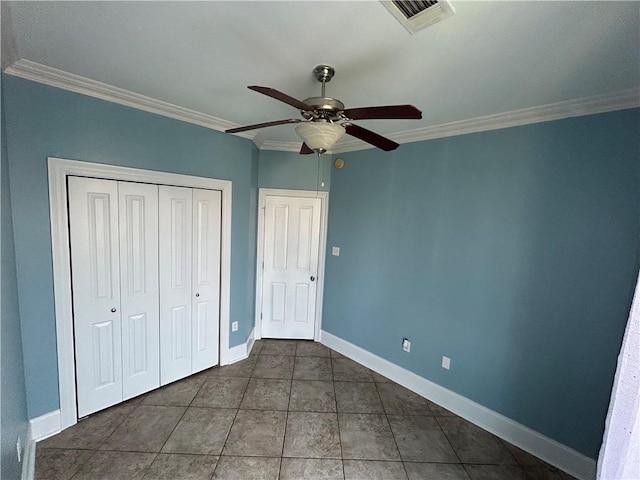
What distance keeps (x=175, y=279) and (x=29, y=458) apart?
4.66 feet

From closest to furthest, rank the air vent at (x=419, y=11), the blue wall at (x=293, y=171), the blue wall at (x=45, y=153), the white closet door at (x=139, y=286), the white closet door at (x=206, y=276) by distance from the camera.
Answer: the air vent at (x=419, y=11)
the blue wall at (x=45, y=153)
the white closet door at (x=139, y=286)
the white closet door at (x=206, y=276)
the blue wall at (x=293, y=171)

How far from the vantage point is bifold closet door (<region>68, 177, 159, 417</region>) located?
2.05m

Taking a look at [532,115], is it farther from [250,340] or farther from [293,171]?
[250,340]

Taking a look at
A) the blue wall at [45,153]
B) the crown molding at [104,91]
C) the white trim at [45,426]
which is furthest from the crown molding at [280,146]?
the white trim at [45,426]

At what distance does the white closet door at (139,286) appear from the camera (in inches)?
88.6

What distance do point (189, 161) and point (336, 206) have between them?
174cm

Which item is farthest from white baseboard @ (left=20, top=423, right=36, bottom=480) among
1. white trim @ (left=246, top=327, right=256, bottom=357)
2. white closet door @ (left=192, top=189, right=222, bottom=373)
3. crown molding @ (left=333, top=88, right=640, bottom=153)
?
crown molding @ (left=333, top=88, right=640, bottom=153)

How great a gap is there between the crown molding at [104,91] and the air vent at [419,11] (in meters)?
1.91

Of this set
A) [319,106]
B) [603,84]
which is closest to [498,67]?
[603,84]

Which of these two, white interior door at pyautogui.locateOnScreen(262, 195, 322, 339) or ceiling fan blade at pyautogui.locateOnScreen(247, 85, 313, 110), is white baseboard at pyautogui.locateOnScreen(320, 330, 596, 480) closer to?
white interior door at pyautogui.locateOnScreen(262, 195, 322, 339)

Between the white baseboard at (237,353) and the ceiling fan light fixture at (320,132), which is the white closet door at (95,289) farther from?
the ceiling fan light fixture at (320,132)

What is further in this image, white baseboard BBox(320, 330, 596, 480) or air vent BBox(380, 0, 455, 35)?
white baseboard BBox(320, 330, 596, 480)

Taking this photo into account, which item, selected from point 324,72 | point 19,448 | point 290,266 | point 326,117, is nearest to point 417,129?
point 324,72

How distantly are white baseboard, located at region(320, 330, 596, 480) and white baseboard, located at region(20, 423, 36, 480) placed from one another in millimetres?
2776
